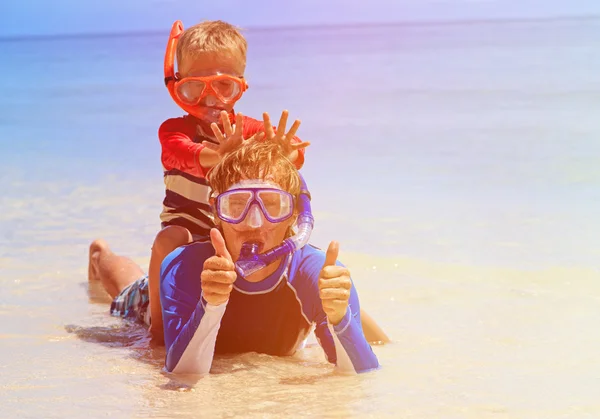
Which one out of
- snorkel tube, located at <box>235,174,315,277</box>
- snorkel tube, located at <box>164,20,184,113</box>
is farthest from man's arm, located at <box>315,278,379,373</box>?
snorkel tube, located at <box>164,20,184,113</box>

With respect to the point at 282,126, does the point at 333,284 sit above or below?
below

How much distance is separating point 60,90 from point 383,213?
13.0 m

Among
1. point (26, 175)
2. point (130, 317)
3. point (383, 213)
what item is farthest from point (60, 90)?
point (130, 317)

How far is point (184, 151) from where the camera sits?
3965 millimetres

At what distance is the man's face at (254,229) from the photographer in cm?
336

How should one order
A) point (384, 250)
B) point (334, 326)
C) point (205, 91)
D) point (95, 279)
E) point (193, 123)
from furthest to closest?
point (384, 250) → point (95, 279) → point (193, 123) → point (205, 91) → point (334, 326)

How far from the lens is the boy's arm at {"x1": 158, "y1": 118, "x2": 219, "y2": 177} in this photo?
3842 mm

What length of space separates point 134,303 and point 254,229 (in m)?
1.42

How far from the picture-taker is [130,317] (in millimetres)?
4621

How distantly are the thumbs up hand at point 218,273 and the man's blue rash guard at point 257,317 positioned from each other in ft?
0.44

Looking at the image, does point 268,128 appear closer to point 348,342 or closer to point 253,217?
point 253,217

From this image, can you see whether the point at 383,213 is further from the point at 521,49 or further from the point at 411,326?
the point at 521,49

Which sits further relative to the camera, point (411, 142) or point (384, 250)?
point (411, 142)

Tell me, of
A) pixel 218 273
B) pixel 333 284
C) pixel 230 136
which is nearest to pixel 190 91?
pixel 230 136
